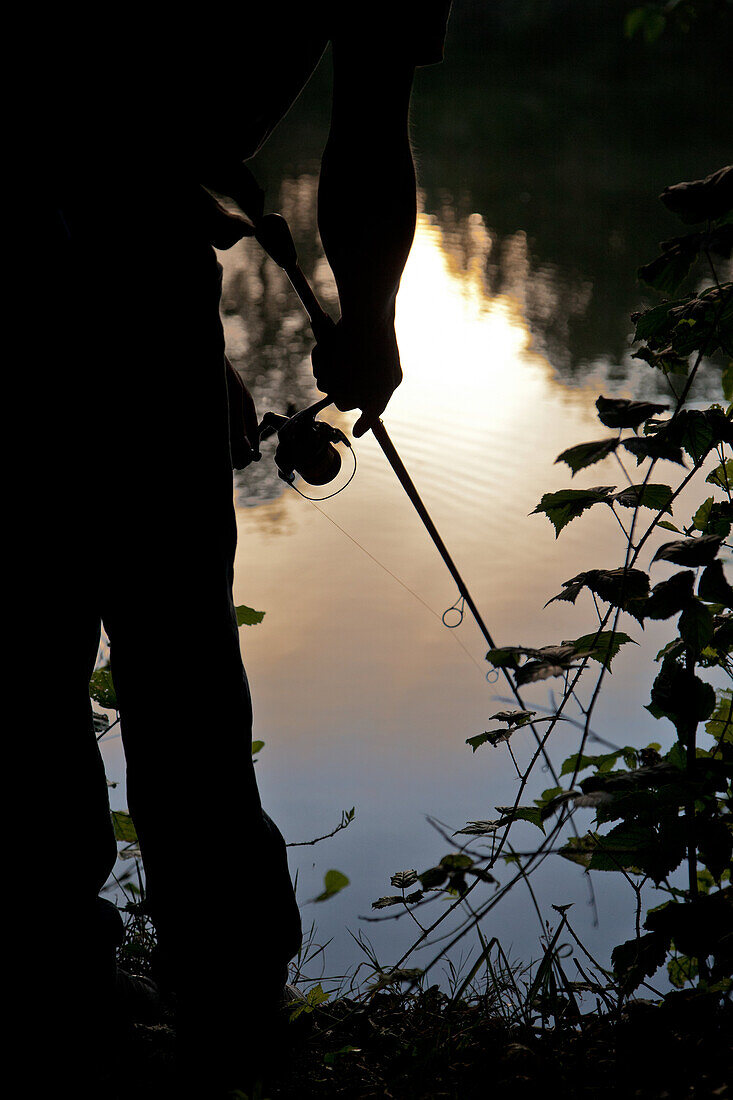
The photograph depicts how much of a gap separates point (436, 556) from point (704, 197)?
1.69m

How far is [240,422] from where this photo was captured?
1.20 m

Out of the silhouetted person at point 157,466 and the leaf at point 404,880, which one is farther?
the leaf at point 404,880

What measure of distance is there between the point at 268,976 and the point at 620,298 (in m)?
4.00

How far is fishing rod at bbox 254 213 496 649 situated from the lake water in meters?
0.53

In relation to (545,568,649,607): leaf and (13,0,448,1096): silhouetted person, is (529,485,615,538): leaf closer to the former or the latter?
(545,568,649,607): leaf

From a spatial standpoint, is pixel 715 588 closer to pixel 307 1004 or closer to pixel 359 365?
pixel 359 365

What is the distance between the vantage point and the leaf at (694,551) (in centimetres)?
80

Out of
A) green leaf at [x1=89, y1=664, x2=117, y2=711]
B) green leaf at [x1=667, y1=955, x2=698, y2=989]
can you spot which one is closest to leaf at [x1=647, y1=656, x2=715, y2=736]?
green leaf at [x1=667, y1=955, x2=698, y2=989]

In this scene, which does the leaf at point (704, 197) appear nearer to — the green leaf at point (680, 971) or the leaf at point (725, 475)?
the leaf at point (725, 475)

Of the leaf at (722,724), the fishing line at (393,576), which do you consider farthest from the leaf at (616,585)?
the fishing line at (393,576)

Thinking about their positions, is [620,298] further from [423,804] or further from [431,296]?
[423,804]

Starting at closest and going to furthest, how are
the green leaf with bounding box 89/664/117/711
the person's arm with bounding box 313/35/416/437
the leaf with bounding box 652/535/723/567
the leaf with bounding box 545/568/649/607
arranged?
the leaf with bounding box 652/535/723/567, the leaf with bounding box 545/568/649/607, the person's arm with bounding box 313/35/416/437, the green leaf with bounding box 89/664/117/711

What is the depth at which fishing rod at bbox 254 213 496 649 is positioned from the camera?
110 centimetres

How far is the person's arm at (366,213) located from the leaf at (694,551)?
42 cm
